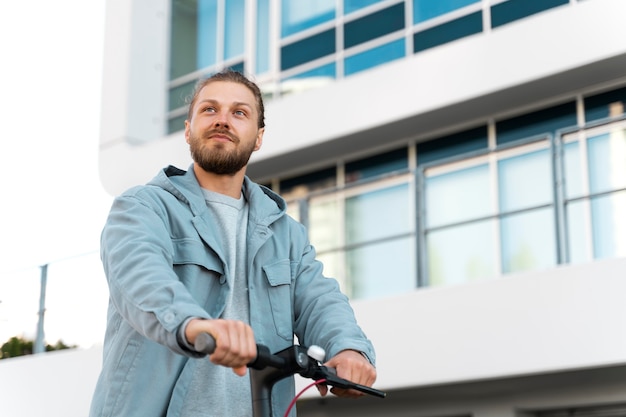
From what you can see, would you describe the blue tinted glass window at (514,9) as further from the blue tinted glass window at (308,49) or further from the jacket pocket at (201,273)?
the jacket pocket at (201,273)

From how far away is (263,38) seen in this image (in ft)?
43.4

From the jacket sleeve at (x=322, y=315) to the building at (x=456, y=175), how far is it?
5.80 meters

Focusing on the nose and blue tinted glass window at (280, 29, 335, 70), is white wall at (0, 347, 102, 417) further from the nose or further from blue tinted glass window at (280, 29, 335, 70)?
the nose

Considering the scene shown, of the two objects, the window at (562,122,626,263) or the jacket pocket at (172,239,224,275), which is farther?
the window at (562,122,626,263)

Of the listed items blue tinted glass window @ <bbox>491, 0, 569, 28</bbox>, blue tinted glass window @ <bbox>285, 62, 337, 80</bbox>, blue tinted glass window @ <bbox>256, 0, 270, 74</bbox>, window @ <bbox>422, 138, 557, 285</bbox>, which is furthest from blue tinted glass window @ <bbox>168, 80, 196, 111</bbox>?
blue tinted glass window @ <bbox>491, 0, 569, 28</bbox>

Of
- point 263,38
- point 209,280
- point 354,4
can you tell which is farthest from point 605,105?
point 209,280

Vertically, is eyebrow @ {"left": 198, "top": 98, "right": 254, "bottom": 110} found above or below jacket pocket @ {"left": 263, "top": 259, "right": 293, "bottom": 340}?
above

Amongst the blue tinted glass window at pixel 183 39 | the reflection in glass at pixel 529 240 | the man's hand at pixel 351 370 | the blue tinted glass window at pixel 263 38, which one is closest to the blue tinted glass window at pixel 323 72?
the blue tinted glass window at pixel 263 38

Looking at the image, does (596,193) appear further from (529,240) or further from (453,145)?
(453,145)

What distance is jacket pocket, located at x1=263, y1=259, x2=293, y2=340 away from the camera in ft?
8.07

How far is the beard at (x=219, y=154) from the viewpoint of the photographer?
2.45m

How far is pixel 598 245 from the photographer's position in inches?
354

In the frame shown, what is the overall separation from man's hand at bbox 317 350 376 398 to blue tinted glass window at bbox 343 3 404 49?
9.77 meters

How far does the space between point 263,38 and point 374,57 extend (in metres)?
1.87
